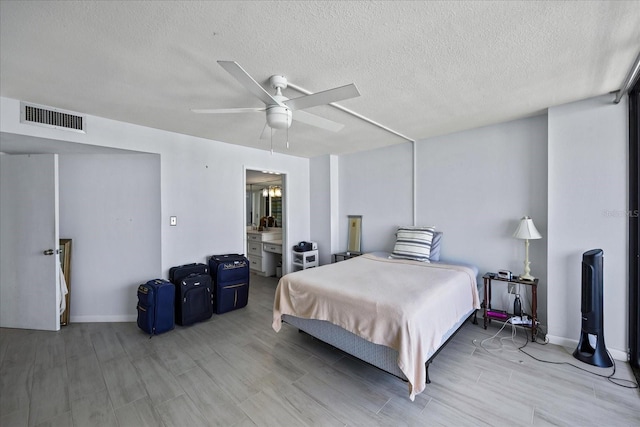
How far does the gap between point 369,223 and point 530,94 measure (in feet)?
9.08

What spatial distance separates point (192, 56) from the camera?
175 centimetres

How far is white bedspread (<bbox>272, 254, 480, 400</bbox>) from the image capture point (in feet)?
5.93

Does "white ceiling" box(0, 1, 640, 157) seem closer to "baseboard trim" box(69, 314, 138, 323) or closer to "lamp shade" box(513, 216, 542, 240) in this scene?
"lamp shade" box(513, 216, 542, 240)

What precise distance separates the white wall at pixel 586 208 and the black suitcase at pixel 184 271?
4065 mm

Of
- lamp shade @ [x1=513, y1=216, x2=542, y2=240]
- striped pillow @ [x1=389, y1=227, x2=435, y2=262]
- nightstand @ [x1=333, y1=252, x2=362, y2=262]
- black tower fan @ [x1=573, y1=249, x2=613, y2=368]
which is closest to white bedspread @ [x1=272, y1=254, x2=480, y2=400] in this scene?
striped pillow @ [x1=389, y1=227, x2=435, y2=262]

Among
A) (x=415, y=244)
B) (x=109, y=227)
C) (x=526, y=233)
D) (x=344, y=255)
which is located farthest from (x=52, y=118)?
(x=526, y=233)

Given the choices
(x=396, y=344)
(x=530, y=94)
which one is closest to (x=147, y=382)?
(x=396, y=344)

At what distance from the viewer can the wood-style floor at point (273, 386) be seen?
1.76 meters

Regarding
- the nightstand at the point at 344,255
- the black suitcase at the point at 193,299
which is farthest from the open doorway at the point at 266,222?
the black suitcase at the point at 193,299

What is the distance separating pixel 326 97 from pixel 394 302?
5.12ft

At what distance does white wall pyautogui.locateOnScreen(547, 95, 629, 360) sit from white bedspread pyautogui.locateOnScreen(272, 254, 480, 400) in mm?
811

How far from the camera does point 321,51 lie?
67.0 inches

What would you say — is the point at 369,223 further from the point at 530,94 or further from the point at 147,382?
the point at 147,382

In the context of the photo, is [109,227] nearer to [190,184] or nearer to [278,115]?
[190,184]
